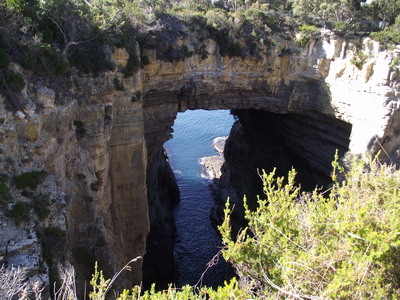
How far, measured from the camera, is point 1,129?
9.50 meters

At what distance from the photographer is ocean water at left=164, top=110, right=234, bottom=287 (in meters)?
25.9

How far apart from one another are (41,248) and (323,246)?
271 inches

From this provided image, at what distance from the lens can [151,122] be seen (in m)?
20.4

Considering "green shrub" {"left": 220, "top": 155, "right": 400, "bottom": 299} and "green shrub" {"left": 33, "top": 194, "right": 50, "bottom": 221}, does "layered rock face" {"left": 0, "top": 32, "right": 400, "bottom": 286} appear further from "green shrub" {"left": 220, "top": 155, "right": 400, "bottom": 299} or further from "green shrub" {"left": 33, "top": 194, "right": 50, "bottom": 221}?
"green shrub" {"left": 220, "top": 155, "right": 400, "bottom": 299}

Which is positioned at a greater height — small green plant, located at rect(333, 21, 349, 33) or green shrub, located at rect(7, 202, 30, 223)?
small green plant, located at rect(333, 21, 349, 33)

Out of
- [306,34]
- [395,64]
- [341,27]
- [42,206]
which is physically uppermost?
[341,27]

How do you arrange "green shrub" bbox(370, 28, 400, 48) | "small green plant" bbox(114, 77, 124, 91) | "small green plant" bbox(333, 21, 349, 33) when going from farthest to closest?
"small green plant" bbox(333, 21, 349, 33)
"green shrub" bbox(370, 28, 400, 48)
"small green plant" bbox(114, 77, 124, 91)

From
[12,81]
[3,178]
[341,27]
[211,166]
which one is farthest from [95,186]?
[211,166]

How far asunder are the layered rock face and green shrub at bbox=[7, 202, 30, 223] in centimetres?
16

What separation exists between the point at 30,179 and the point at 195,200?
2561 cm

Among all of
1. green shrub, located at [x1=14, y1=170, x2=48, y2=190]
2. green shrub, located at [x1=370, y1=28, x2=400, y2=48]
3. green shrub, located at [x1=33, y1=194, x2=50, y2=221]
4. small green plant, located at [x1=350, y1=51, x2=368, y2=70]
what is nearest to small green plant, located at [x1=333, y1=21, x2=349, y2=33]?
green shrub, located at [x1=370, y1=28, x2=400, y2=48]

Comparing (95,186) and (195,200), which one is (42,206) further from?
(195,200)

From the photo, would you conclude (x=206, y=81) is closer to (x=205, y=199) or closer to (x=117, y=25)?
(x=117, y=25)

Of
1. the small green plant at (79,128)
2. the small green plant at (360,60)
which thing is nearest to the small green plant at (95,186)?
the small green plant at (79,128)
